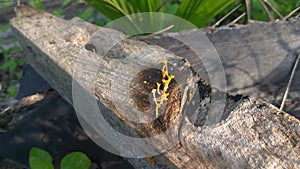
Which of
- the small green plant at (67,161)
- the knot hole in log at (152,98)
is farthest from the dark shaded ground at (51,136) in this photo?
the knot hole in log at (152,98)

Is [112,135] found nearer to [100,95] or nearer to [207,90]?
Answer: [100,95]

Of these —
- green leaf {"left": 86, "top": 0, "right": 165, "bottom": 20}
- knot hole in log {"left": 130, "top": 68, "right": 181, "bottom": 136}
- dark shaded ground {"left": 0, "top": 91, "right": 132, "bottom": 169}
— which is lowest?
dark shaded ground {"left": 0, "top": 91, "right": 132, "bottom": 169}

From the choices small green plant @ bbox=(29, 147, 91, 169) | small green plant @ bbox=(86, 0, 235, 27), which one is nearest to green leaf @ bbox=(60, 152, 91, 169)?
small green plant @ bbox=(29, 147, 91, 169)

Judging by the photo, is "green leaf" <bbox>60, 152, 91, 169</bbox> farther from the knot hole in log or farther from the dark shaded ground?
the knot hole in log

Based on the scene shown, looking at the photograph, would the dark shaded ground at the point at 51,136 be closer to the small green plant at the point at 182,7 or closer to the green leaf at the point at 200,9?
the small green plant at the point at 182,7

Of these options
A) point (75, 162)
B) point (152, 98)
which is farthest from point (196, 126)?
point (75, 162)

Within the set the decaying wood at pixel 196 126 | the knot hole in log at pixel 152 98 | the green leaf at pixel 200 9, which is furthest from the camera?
the green leaf at pixel 200 9
